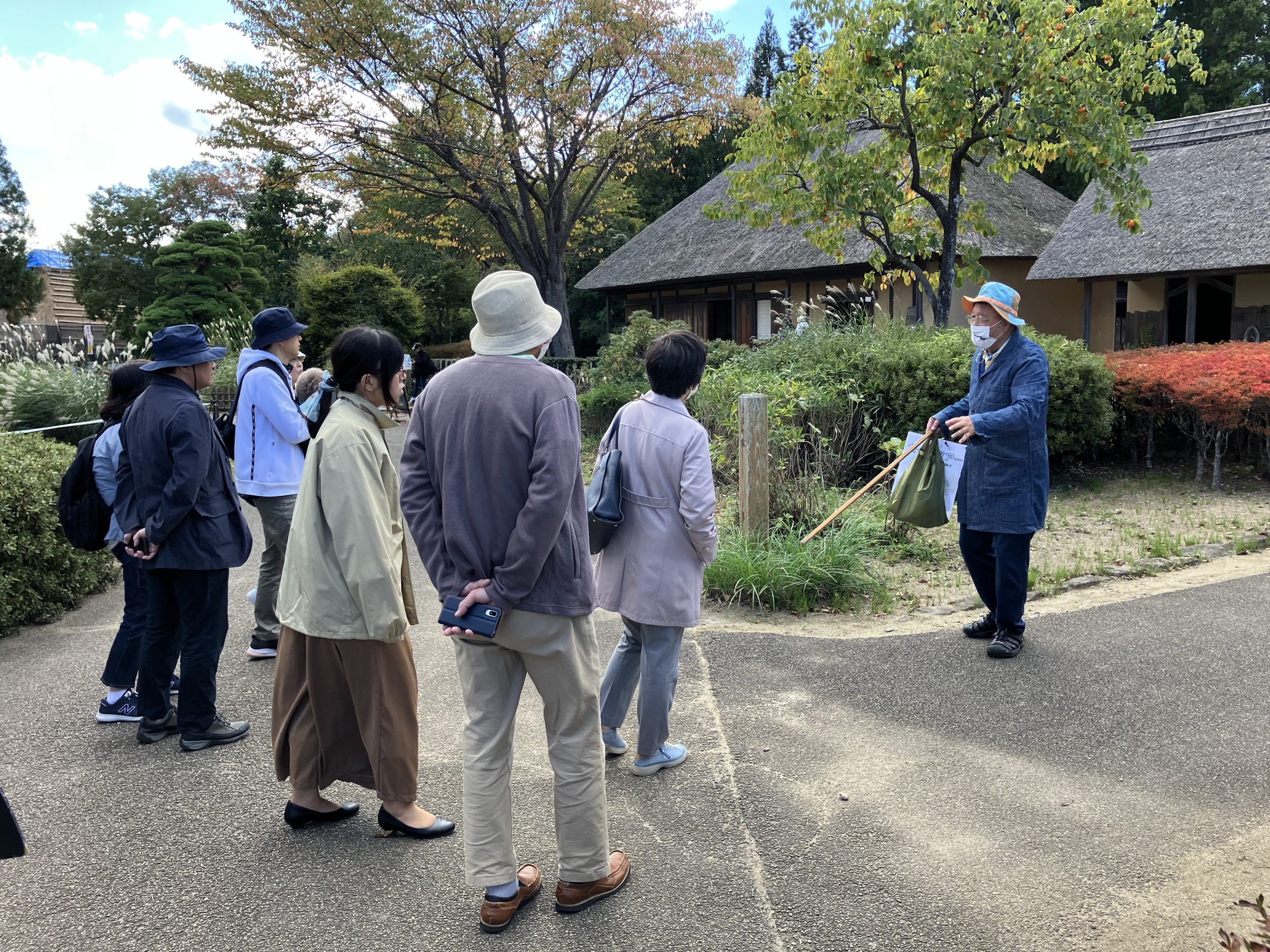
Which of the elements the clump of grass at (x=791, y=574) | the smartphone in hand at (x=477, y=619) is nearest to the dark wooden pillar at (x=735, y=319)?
the clump of grass at (x=791, y=574)

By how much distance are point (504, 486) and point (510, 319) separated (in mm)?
490

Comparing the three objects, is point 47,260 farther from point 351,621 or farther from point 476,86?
point 351,621

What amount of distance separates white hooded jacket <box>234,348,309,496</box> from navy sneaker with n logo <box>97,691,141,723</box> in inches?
44.3

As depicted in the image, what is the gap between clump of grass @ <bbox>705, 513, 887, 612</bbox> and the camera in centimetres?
587

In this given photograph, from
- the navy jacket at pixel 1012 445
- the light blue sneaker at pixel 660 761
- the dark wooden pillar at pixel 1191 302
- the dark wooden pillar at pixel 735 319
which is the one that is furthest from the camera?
the dark wooden pillar at pixel 735 319

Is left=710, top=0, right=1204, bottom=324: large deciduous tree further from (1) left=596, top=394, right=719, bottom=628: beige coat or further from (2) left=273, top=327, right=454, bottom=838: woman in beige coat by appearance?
(2) left=273, top=327, right=454, bottom=838: woman in beige coat

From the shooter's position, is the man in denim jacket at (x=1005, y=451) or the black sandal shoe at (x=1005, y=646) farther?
the black sandal shoe at (x=1005, y=646)

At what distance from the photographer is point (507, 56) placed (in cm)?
1911

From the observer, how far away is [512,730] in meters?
2.77

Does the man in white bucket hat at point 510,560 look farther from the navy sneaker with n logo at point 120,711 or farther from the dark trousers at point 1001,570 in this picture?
the dark trousers at point 1001,570

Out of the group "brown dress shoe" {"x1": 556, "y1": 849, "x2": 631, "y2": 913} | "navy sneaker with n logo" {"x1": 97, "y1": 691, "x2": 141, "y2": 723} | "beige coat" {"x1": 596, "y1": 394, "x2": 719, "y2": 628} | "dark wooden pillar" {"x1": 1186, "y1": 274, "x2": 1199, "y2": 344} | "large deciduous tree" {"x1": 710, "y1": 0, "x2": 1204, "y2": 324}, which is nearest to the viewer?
"brown dress shoe" {"x1": 556, "y1": 849, "x2": 631, "y2": 913}

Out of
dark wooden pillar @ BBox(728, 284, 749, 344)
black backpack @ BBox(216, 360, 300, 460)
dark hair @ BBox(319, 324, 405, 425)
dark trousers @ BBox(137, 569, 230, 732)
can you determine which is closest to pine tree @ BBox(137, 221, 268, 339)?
dark wooden pillar @ BBox(728, 284, 749, 344)

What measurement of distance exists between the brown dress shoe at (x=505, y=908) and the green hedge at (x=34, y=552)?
4277mm

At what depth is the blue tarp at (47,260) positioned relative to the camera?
3931cm
